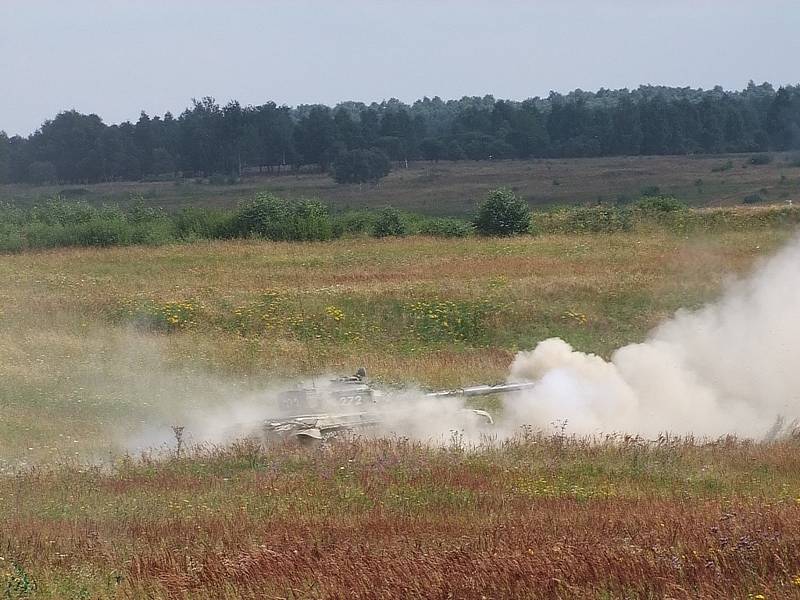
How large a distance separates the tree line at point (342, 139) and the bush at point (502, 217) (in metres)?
54.3

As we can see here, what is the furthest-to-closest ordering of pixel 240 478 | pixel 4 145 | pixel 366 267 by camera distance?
pixel 4 145, pixel 366 267, pixel 240 478

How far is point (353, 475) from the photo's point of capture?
1349cm

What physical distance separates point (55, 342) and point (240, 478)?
14175 mm

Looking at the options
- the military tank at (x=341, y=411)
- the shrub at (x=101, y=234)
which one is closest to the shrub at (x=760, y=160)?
the shrub at (x=101, y=234)

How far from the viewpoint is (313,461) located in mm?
14352

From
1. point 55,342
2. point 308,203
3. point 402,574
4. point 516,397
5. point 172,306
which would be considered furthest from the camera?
point 308,203

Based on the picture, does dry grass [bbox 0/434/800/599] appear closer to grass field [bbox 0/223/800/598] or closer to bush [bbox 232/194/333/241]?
grass field [bbox 0/223/800/598]

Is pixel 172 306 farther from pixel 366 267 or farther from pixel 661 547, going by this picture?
pixel 661 547

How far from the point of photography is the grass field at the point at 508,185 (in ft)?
250

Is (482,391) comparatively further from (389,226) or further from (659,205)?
(659,205)

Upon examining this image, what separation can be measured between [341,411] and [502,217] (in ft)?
104

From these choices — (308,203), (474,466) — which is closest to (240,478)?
(474,466)

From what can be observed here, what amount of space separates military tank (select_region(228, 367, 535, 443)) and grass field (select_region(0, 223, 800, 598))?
730 mm

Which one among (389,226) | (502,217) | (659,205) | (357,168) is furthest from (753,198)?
(357,168)
